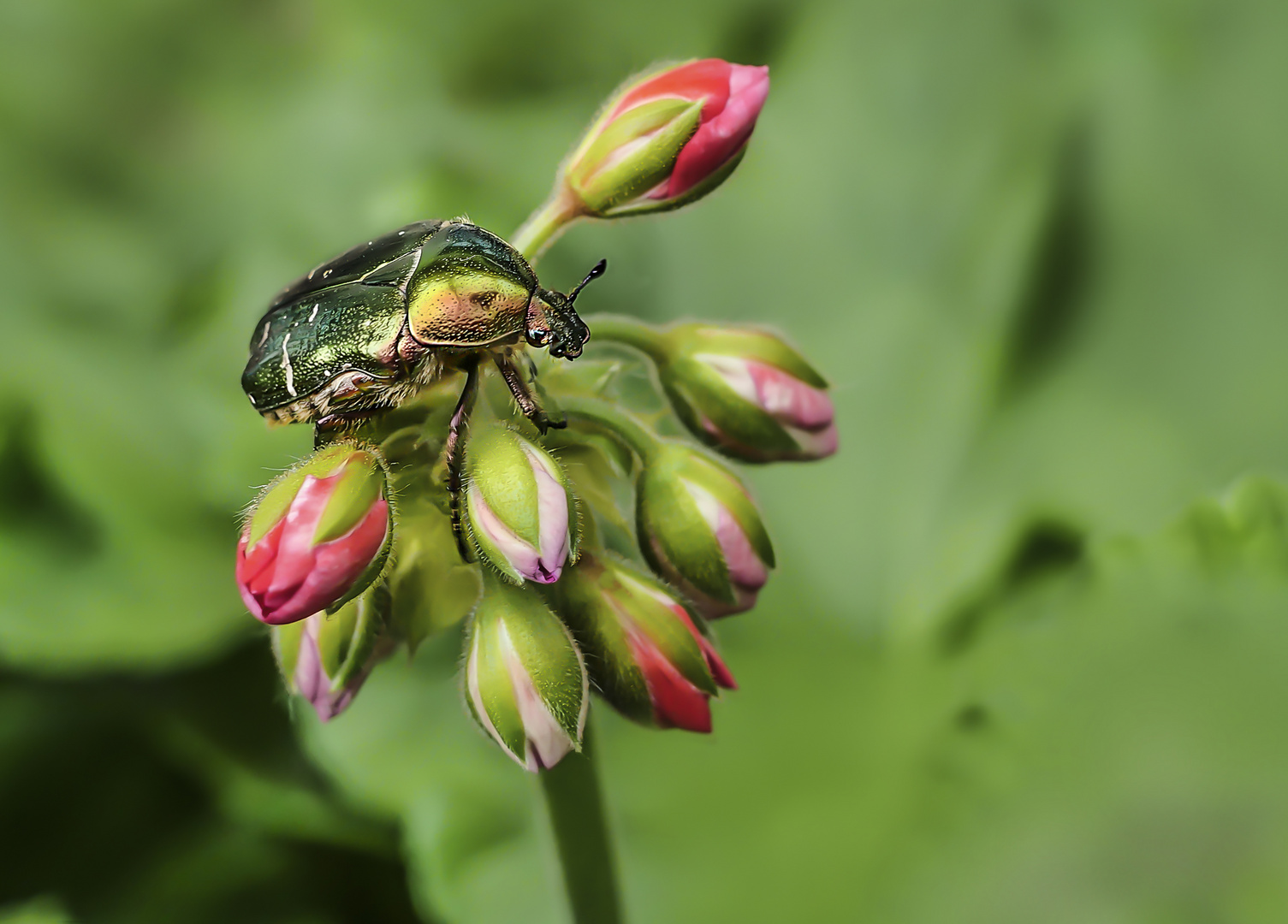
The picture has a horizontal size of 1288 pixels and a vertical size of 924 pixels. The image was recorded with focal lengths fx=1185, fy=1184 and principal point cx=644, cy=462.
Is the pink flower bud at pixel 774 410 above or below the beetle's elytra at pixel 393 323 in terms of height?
below

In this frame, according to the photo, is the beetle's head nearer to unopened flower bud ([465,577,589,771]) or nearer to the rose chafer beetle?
the rose chafer beetle

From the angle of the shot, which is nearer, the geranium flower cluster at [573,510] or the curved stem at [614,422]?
the geranium flower cluster at [573,510]

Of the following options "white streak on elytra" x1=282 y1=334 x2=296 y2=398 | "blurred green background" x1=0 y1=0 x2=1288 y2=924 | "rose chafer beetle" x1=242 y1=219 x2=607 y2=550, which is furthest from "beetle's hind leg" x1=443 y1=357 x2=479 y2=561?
"blurred green background" x1=0 y1=0 x2=1288 y2=924

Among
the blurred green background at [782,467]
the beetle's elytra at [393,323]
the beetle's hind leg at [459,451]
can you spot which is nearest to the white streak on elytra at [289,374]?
the beetle's elytra at [393,323]

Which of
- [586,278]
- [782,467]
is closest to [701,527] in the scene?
[586,278]

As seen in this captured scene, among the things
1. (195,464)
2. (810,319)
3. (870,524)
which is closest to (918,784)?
(870,524)

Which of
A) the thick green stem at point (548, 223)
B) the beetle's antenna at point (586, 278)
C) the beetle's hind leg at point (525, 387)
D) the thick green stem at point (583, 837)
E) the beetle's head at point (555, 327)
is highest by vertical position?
the thick green stem at point (548, 223)

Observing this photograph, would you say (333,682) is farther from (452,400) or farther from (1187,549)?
(1187,549)

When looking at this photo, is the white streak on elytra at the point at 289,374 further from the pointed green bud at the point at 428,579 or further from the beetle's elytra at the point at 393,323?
the pointed green bud at the point at 428,579
